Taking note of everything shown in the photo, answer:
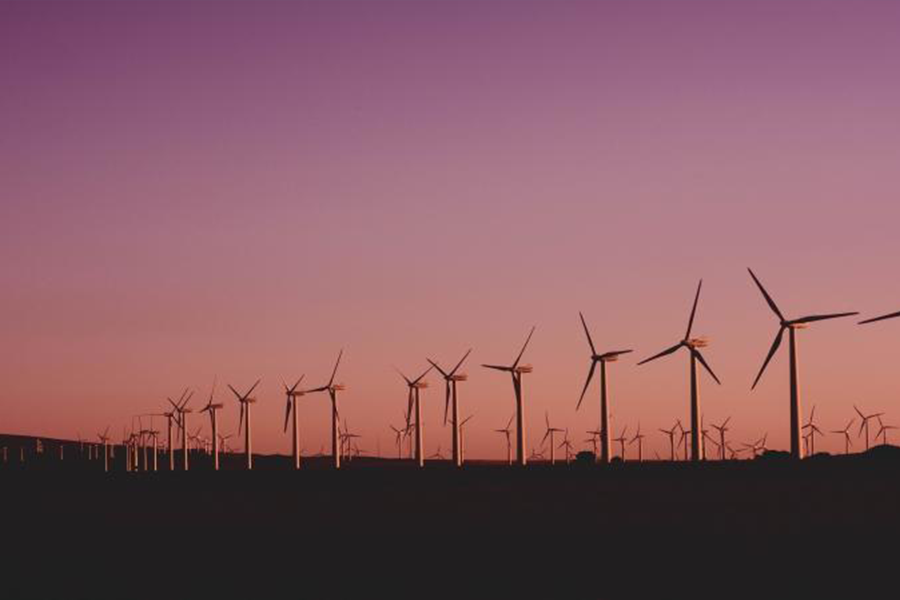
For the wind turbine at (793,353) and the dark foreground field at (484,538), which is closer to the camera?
the dark foreground field at (484,538)

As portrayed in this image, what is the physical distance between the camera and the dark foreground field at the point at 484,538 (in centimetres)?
6391

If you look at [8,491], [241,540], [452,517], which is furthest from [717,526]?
[8,491]

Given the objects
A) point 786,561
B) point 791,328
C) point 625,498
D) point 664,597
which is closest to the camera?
point 664,597

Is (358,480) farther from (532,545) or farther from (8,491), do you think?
(532,545)

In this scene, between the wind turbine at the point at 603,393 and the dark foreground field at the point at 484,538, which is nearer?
the dark foreground field at the point at 484,538

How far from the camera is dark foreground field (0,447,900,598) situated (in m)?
63.9

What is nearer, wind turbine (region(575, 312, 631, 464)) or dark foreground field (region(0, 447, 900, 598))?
dark foreground field (region(0, 447, 900, 598))

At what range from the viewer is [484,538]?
280 feet

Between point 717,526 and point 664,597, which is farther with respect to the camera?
point 717,526

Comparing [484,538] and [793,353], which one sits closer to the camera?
[484,538]

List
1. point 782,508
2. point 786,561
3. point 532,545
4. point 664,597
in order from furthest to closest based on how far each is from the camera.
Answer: point 782,508, point 532,545, point 786,561, point 664,597

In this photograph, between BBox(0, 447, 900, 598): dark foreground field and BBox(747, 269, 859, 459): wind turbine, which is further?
BBox(747, 269, 859, 459): wind turbine

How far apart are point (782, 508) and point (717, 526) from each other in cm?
1536

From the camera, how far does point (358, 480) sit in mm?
171250
